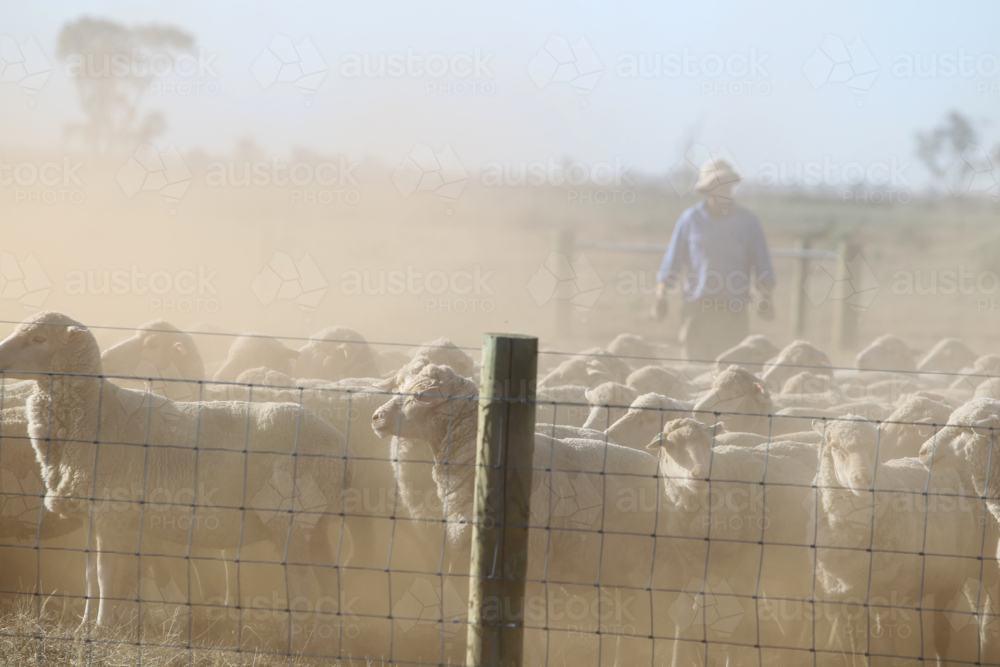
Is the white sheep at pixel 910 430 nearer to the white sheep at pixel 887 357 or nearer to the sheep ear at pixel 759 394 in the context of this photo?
the sheep ear at pixel 759 394

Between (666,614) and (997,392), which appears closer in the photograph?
(666,614)

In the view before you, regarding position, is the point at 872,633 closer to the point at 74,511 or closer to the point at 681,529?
the point at 681,529

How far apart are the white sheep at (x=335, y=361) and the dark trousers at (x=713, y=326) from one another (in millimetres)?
4282

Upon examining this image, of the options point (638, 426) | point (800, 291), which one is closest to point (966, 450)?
point (638, 426)

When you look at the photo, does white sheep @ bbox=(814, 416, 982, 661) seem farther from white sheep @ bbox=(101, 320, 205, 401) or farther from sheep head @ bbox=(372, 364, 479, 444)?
white sheep @ bbox=(101, 320, 205, 401)

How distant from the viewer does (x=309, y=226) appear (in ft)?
95.5

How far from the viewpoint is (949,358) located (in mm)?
8742

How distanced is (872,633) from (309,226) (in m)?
26.2

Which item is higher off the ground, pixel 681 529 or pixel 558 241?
pixel 558 241

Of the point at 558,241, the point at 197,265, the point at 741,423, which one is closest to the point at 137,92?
the point at 197,265

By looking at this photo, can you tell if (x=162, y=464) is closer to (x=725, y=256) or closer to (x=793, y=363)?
(x=793, y=363)

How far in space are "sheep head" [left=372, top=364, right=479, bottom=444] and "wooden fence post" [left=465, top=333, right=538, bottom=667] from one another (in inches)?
40.3

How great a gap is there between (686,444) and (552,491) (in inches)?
26.2

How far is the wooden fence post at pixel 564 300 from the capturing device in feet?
42.8
